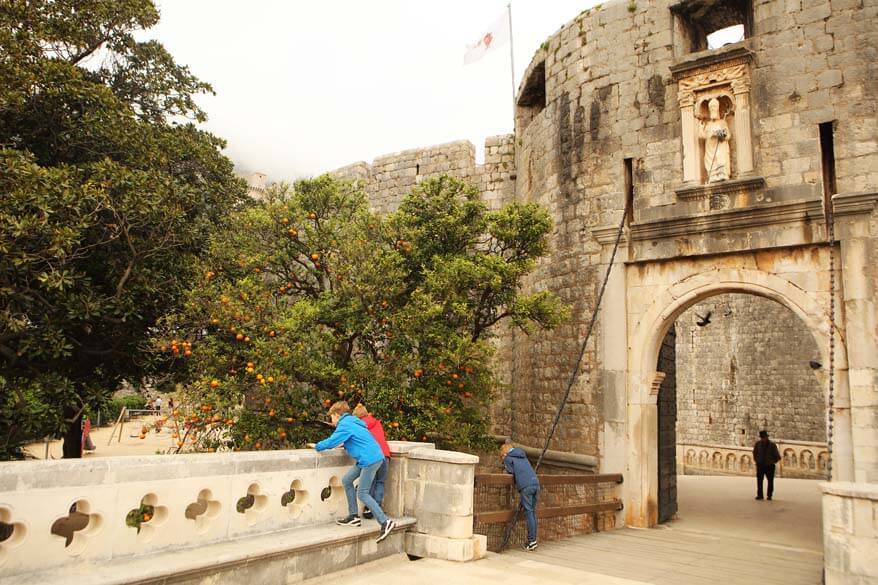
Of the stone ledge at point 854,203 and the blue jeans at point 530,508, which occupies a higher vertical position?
the stone ledge at point 854,203

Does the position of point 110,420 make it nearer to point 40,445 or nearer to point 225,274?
point 40,445

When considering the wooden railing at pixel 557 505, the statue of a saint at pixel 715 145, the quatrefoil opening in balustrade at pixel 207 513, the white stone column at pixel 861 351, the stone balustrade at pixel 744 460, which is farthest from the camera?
the stone balustrade at pixel 744 460

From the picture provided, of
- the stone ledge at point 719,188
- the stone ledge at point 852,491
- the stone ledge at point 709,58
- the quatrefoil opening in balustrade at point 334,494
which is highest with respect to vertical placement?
the stone ledge at point 709,58

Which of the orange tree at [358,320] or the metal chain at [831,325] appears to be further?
the orange tree at [358,320]

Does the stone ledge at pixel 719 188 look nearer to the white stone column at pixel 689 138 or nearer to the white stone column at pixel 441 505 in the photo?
the white stone column at pixel 689 138

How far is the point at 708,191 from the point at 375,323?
203 inches

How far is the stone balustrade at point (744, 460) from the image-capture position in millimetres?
17875

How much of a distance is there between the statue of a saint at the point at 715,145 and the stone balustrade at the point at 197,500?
5882mm

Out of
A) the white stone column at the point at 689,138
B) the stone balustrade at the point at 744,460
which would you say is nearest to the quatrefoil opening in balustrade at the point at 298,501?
the white stone column at the point at 689,138

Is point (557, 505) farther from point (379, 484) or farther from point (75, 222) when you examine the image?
point (75, 222)

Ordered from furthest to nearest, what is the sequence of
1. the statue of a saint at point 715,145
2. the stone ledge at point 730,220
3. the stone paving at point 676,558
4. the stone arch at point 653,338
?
1. the statue of a saint at point 715,145
2. the stone arch at point 653,338
3. the stone ledge at point 730,220
4. the stone paving at point 676,558

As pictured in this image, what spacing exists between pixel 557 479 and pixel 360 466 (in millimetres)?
3303

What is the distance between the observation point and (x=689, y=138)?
9.42 metres

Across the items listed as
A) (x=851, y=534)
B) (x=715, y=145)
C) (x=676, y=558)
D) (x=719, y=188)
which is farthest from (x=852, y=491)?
(x=715, y=145)
